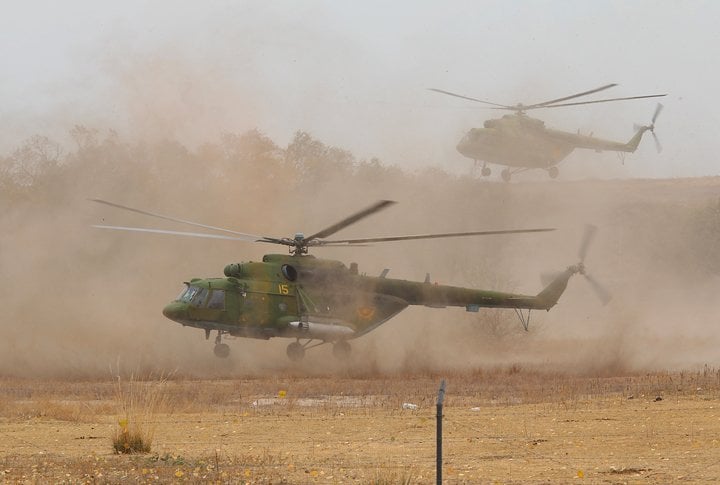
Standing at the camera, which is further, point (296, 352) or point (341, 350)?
point (341, 350)

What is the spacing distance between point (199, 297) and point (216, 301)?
44 centimetres

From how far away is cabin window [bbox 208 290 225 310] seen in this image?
91.7ft

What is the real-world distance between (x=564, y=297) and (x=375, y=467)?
54628 millimetres

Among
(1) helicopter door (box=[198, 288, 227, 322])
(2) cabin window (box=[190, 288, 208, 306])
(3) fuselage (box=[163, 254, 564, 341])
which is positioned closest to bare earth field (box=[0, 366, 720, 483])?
(1) helicopter door (box=[198, 288, 227, 322])

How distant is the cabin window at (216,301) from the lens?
91.7 feet

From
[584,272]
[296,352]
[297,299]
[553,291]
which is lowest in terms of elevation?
[296,352]

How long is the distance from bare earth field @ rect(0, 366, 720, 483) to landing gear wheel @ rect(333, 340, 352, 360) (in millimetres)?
3683

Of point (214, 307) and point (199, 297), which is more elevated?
point (199, 297)

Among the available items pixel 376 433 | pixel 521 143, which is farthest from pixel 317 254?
pixel 376 433

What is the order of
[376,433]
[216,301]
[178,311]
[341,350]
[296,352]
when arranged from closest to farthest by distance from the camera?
[376,433] < [178,311] < [216,301] < [296,352] < [341,350]

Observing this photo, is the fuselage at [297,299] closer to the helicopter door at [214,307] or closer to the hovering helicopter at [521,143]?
the helicopter door at [214,307]

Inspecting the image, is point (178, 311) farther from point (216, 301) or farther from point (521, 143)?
point (521, 143)

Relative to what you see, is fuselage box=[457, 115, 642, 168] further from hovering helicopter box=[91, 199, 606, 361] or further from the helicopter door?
the helicopter door

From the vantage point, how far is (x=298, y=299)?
2853cm
